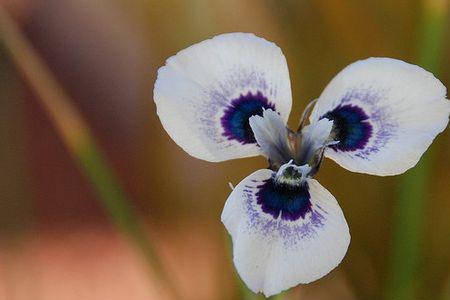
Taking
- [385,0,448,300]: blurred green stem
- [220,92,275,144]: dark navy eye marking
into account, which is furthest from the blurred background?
[220,92,275,144]: dark navy eye marking

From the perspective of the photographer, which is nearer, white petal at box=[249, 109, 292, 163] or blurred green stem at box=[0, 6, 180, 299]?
white petal at box=[249, 109, 292, 163]

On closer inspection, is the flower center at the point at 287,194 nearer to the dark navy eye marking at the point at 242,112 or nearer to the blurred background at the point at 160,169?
Answer: the dark navy eye marking at the point at 242,112

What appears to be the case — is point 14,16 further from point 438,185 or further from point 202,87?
point 438,185

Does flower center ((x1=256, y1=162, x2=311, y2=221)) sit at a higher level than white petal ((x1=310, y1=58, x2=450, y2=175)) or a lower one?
lower

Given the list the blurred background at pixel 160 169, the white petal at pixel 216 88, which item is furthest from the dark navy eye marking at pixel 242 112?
the blurred background at pixel 160 169

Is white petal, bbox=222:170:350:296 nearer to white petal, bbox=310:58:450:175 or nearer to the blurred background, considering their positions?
white petal, bbox=310:58:450:175

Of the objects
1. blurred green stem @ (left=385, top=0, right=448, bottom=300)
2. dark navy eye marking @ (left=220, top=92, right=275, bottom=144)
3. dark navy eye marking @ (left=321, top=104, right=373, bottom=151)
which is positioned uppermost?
dark navy eye marking @ (left=220, top=92, right=275, bottom=144)

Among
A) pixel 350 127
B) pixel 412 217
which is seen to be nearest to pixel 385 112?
pixel 350 127

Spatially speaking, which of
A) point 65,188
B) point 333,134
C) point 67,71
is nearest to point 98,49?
point 67,71
